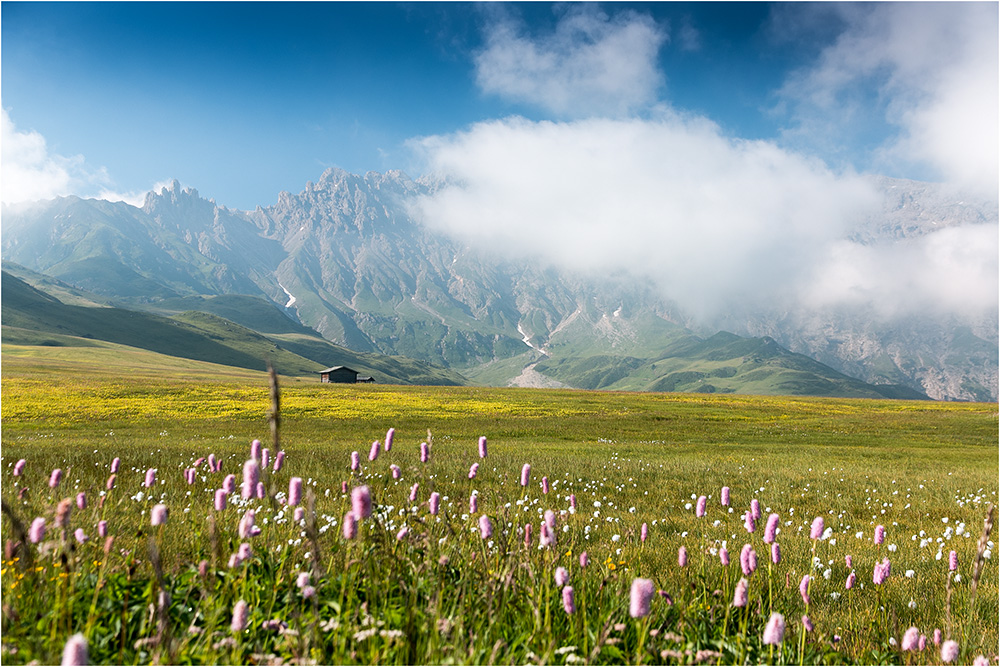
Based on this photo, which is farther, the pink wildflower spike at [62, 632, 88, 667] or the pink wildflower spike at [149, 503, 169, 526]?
the pink wildflower spike at [149, 503, 169, 526]

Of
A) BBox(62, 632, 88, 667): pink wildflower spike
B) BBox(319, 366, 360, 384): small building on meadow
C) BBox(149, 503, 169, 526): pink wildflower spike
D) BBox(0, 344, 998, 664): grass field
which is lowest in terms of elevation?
BBox(319, 366, 360, 384): small building on meadow

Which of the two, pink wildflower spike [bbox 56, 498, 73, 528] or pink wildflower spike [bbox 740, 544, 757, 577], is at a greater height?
pink wildflower spike [bbox 56, 498, 73, 528]

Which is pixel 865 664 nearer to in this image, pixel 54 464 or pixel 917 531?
pixel 917 531

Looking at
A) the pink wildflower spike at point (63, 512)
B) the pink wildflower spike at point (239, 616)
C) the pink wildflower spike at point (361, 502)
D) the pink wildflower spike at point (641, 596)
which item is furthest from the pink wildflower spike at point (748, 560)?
the pink wildflower spike at point (63, 512)

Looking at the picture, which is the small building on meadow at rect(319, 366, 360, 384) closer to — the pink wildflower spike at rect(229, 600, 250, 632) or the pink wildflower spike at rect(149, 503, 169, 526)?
the pink wildflower spike at rect(149, 503, 169, 526)

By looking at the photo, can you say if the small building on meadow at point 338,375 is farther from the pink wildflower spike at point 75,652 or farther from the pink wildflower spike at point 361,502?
the pink wildflower spike at point 75,652

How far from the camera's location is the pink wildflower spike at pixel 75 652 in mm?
1996

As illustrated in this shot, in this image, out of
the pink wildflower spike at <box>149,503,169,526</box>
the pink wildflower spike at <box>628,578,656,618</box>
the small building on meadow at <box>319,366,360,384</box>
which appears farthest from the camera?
the small building on meadow at <box>319,366,360,384</box>

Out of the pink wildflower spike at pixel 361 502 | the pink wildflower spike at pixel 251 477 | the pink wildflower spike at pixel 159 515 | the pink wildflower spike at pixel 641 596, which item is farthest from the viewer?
the pink wildflower spike at pixel 251 477

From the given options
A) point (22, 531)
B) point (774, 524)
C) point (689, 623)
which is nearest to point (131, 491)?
point (22, 531)

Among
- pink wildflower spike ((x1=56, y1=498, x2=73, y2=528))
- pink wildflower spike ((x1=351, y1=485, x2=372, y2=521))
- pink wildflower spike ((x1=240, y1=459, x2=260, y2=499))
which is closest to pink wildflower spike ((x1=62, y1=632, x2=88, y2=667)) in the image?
pink wildflower spike ((x1=56, y1=498, x2=73, y2=528))

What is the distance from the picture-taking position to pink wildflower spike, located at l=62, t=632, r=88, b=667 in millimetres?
1996

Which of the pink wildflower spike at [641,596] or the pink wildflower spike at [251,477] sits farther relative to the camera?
the pink wildflower spike at [251,477]

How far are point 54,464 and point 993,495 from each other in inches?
1013
